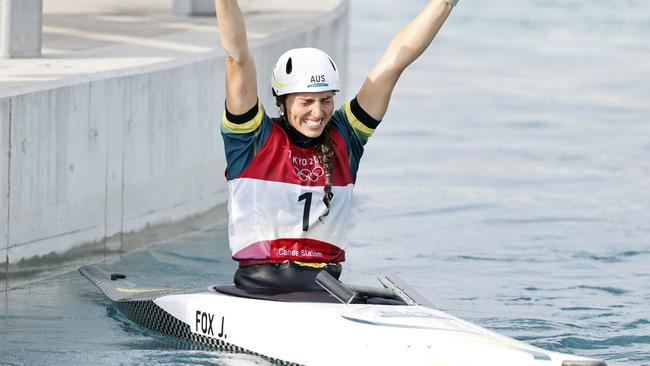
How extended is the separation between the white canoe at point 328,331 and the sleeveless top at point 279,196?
262 mm

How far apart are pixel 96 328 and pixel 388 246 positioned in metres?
3.96

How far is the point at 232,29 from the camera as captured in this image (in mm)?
8484

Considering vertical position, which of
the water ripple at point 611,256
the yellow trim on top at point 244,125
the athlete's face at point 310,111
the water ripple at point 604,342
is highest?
the athlete's face at point 310,111

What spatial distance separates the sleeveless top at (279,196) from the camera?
876 cm

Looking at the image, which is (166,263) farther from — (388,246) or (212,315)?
(212,315)

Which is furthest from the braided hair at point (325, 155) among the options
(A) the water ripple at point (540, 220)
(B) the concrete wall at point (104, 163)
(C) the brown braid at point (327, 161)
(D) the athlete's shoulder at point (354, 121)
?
(A) the water ripple at point (540, 220)

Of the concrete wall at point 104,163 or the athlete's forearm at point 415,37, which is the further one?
the concrete wall at point 104,163

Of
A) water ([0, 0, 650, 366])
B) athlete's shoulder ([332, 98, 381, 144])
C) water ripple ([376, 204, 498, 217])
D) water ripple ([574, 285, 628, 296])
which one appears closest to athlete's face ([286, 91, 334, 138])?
athlete's shoulder ([332, 98, 381, 144])

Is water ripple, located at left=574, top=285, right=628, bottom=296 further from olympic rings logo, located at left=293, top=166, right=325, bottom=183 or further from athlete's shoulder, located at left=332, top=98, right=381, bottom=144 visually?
olympic rings logo, located at left=293, top=166, right=325, bottom=183

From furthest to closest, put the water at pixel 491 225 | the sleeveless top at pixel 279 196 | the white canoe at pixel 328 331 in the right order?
the water at pixel 491 225, the sleeveless top at pixel 279 196, the white canoe at pixel 328 331

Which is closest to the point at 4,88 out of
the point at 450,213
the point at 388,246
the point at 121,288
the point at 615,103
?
the point at 121,288

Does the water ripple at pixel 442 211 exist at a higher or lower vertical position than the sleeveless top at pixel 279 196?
lower

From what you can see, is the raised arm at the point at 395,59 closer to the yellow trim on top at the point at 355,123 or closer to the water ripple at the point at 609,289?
the yellow trim on top at the point at 355,123

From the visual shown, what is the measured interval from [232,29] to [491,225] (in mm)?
Result: 6400
